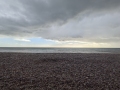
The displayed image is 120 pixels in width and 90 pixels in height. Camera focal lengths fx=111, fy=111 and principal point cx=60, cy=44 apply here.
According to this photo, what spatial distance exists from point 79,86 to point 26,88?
143 inches

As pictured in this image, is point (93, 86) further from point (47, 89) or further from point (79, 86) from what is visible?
point (47, 89)

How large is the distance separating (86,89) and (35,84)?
12.0 ft

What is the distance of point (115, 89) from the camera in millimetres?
7355

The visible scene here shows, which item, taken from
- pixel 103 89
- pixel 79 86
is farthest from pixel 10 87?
pixel 103 89

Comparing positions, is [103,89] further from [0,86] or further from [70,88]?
[0,86]

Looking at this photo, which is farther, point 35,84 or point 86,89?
point 35,84

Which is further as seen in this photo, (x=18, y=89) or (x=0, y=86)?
(x=0, y=86)

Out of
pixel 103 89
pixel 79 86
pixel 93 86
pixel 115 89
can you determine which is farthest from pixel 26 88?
pixel 115 89

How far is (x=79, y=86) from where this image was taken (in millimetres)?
7816

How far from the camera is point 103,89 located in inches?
292

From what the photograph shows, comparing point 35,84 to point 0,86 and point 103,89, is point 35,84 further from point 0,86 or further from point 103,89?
point 103,89

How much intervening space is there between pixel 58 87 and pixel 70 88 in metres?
0.83

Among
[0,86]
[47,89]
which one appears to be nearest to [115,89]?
[47,89]

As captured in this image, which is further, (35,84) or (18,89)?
(35,84)
